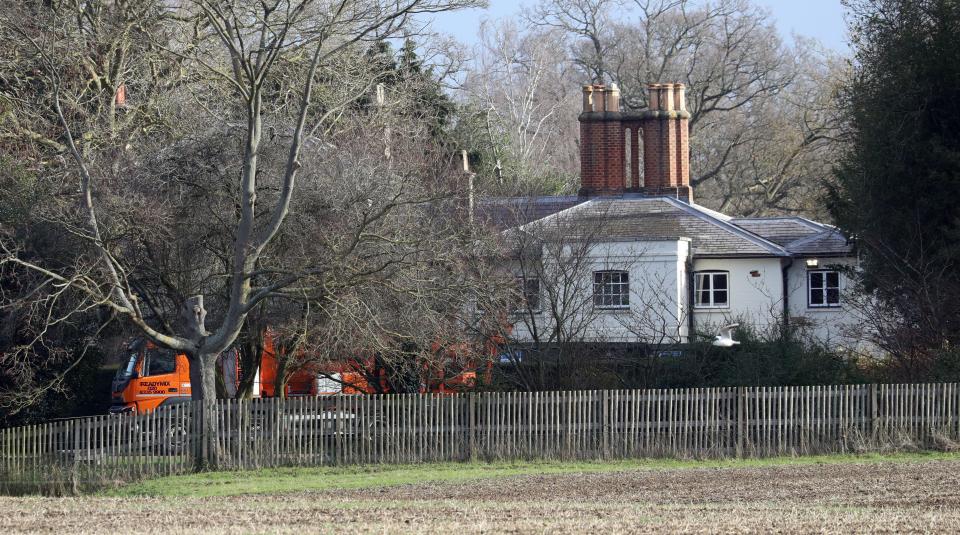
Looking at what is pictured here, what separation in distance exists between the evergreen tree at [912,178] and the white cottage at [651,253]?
2.36m

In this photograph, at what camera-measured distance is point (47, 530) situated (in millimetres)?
14844

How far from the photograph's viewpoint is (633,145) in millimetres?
40094

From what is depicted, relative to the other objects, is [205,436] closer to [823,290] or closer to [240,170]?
[240,170]

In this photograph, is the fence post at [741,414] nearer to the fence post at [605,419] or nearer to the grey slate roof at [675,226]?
the fence post at [605,419]

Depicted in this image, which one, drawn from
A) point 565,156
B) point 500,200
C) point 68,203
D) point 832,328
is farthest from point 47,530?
point 565,156

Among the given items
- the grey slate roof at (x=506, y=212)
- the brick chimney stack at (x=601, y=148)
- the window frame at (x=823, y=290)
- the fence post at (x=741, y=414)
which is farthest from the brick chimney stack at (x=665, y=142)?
the fence post at (x=741, y=414)

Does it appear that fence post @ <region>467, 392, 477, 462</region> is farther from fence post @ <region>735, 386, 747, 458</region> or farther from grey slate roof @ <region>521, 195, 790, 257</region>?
grey slate roof @ <region>521, 195, 790, 257</region>

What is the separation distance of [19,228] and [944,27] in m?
19.8

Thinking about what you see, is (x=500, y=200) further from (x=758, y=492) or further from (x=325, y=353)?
(x=758, y=492)

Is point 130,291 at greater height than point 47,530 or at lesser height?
greater

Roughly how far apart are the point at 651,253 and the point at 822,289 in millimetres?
6128

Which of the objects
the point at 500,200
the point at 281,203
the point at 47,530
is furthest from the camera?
the point at 500,200

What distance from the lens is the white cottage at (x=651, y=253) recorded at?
1117 inches

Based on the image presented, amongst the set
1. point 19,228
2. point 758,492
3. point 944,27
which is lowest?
point 758,492
